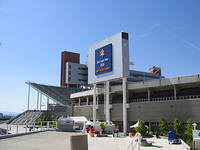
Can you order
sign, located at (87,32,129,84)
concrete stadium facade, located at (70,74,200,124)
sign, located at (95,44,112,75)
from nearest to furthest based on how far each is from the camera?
concrete stadium facade, located at (70,74,200,124) < sign, located at (87,32,129,84) < sign, located at (95,44,112,75)

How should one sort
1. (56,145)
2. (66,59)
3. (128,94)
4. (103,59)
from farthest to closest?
(66,59) → (128,94) → (103,59) → (56,145)

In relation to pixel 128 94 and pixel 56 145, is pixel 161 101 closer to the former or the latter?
pixel 128 94

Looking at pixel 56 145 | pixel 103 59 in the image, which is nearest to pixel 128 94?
pixel 103 59

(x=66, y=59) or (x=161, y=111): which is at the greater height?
(x=66, y=59)

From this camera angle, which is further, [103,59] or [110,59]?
[103,59]

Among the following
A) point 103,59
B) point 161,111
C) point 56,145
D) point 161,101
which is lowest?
point 56,145

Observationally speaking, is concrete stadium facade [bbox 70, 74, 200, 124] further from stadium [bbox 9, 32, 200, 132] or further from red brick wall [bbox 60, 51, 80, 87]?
red brick wall [bbox 60, 51, 80, 87]

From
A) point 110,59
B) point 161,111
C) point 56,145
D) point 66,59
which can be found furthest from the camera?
point 66,59

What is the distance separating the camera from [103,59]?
136ft

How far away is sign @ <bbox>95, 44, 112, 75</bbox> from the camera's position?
39.6 m

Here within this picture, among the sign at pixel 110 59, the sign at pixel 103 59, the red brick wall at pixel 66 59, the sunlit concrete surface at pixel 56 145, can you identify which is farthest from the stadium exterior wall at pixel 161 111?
the red brick wall at pixel 66 59

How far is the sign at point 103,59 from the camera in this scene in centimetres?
3957

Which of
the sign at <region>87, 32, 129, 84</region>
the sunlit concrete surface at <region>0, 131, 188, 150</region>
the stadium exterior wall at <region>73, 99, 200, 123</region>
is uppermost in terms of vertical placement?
the sign at <region>87, 32, 129, 84</region>

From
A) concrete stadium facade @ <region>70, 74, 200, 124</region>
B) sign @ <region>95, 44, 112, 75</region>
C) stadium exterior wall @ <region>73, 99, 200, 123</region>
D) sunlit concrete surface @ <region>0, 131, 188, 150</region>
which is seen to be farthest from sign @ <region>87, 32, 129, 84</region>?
sunlit concrete surface @ <region>0, 131, 188, 150</region>
